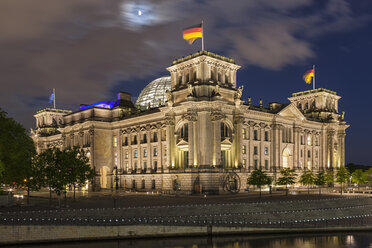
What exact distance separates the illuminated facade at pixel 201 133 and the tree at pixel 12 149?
69.8 feet

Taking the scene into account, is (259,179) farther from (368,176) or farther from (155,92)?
(155,92)

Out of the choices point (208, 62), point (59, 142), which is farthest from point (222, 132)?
point (59, 142)

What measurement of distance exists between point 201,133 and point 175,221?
3738cm

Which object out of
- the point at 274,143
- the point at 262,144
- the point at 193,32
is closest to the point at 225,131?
the point at 262,144

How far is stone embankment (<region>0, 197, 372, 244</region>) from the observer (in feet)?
131

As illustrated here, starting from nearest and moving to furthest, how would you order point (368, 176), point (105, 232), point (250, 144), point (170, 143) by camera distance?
point (105, 232) → point (170, 143) → point (250, 144) → point (368, 176)

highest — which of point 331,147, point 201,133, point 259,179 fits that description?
point 201,133

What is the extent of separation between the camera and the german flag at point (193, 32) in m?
79.2

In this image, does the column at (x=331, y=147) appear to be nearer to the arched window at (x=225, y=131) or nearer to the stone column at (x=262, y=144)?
the stone column at (x=262, y=144)

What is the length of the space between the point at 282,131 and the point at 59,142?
251 ft

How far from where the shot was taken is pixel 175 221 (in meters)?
44.5

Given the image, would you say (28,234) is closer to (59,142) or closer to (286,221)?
(286,221)

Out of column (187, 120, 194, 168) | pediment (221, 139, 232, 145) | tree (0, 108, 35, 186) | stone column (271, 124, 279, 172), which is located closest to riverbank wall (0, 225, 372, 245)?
tree (0, 108, 35, 186)

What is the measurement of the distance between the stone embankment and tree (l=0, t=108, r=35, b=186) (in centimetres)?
1342
